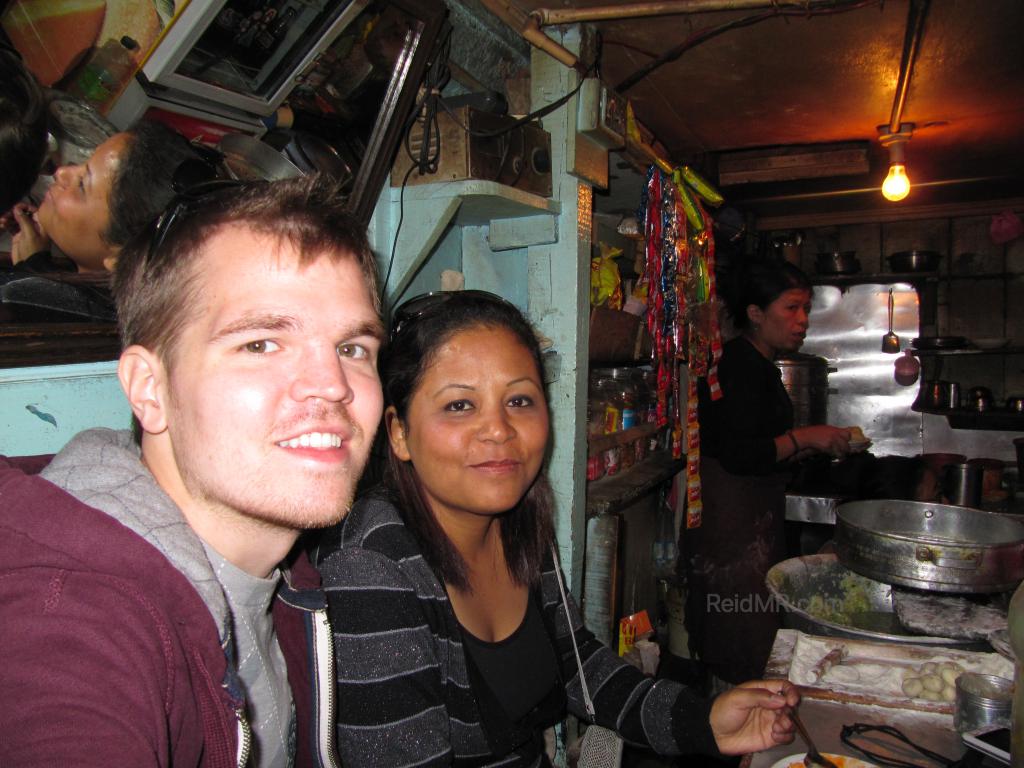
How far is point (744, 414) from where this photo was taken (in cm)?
378

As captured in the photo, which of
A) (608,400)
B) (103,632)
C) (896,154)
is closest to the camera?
(103,632)

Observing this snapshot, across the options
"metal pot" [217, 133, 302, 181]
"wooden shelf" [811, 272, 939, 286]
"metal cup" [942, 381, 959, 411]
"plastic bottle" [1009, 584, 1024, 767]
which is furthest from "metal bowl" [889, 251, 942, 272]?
"metal pot" [217, 133, 302, 181]

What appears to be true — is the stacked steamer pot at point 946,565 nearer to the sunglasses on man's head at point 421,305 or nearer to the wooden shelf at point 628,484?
the wooden shelf at point 628,484

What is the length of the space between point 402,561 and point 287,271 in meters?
0.81

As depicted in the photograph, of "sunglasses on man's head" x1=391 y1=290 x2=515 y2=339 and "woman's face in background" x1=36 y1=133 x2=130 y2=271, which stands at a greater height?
"woman's face in background" x1=36 y1=133 x2=130 y2=271

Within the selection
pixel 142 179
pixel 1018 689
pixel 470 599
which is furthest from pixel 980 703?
pixel 142 179

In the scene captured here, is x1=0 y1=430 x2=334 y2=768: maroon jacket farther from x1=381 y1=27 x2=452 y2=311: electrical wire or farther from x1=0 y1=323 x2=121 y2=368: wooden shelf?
x1=381 y1=27 x2=452 y2=311: electrical wire

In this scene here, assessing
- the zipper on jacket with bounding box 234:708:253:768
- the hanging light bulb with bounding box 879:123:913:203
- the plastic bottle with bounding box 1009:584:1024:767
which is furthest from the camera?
the hanging light bulb with bounding box 879:123:913:203

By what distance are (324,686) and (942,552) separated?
1.63m

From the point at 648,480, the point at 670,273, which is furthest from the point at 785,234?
the point at 648,480

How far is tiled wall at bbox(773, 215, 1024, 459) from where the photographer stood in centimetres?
657

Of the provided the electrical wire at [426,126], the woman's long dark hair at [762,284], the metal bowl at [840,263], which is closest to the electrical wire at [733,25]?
the electrical wire at [426,126]

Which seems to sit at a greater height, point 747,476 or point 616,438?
point 616,438

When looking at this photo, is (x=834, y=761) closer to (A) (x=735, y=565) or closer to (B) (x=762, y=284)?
(A) (x=735, y=565)
